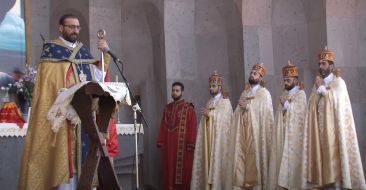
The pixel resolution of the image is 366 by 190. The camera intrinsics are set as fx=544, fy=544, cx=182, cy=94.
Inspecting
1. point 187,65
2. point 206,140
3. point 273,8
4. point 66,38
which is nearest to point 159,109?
point 187,65

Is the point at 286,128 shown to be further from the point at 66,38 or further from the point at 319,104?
the point at 66,38

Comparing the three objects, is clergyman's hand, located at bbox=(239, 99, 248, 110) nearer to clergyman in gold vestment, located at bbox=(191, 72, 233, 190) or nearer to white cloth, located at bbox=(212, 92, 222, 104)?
clergyman in gold vestment, located at bbox=(191, 72, 233, 190)

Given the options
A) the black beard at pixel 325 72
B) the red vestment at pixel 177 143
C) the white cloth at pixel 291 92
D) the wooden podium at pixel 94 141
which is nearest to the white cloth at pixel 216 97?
the red vestment at pixel 177 143

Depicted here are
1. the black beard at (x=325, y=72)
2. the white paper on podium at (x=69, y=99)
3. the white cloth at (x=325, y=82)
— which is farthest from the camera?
the black beard at (x=325, y=72)

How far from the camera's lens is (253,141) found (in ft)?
26.9

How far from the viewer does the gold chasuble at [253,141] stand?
26.6 ft

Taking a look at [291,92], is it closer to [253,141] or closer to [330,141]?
[253,141]

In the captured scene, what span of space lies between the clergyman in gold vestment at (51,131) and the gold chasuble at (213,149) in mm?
3514

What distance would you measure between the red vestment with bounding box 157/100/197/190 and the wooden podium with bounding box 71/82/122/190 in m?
5.12

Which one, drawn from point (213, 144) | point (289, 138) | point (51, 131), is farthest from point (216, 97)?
point (51, 131)

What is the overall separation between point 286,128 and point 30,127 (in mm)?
3797

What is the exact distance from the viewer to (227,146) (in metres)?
8.73

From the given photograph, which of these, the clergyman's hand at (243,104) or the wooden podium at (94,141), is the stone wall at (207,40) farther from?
the wooden podium at (94,141)

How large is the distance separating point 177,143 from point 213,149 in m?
1.12
